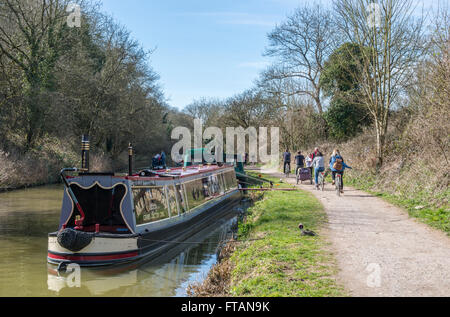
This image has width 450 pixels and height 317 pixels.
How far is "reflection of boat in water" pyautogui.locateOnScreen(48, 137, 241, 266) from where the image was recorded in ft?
24.8

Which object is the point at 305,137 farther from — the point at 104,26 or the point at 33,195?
the point at 33,195

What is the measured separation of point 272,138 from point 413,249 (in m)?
25.3

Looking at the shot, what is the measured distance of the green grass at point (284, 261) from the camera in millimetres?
4863

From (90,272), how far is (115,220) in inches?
50.7

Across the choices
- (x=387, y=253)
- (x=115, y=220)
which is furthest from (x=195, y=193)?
(x=387, y=253)

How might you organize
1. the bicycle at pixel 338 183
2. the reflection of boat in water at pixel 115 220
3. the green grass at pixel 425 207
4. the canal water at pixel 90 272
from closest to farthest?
the canal water at pixel 90 272 → the reflection of boat in water at pixel 115 220 → the green grass at pixel 425 207 → the bicycle at pixel 338 183

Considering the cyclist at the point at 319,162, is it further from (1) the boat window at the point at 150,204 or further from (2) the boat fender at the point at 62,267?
(2) the boat fender at the point at 62,267

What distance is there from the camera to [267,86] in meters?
29.0

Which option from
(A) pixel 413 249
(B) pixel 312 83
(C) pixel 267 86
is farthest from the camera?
(C) pixel 267 86

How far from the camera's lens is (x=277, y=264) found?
19.4 feet

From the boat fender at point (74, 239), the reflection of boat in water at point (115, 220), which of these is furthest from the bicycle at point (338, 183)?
the boat fender at point (74, 239)

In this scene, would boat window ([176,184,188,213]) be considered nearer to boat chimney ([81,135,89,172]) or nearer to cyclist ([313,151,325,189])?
boat chimney ([81,135,89,172])

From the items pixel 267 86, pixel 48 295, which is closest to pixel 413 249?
pixel 48 295

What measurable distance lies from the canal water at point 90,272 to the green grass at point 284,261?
1.07 metres
